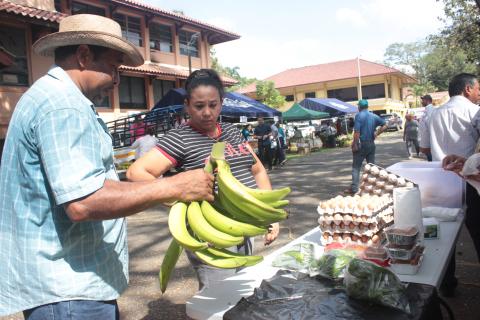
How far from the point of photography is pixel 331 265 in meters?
2.01

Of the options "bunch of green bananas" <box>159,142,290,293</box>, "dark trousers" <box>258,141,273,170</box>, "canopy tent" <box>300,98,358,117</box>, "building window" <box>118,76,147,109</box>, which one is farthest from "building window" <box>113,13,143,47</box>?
"bunch of green bananas" <box>159,142,290,293</box>

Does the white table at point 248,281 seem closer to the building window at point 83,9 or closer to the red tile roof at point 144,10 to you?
the red tile roof at point 144,10

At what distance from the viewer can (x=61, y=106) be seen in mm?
1457

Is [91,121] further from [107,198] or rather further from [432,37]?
[432,37]

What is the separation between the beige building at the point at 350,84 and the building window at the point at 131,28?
2056 cm

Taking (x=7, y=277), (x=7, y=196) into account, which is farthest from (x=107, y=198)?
(x=7, y=277)

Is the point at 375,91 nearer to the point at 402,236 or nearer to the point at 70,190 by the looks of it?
the point at 402,236

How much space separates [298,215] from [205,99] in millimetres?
4867

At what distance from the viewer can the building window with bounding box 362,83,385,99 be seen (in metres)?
41.0

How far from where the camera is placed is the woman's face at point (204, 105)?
8.30ft

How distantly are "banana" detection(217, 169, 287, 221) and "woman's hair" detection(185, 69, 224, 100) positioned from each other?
105 centimetres

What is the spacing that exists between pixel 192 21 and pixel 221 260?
2294cm

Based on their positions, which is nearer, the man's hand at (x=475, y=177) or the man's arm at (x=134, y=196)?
the man's arm at (x=134, y=196)

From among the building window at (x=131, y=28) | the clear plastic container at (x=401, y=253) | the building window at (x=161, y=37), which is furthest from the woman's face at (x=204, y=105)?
the building window at (x=161, y=37)
